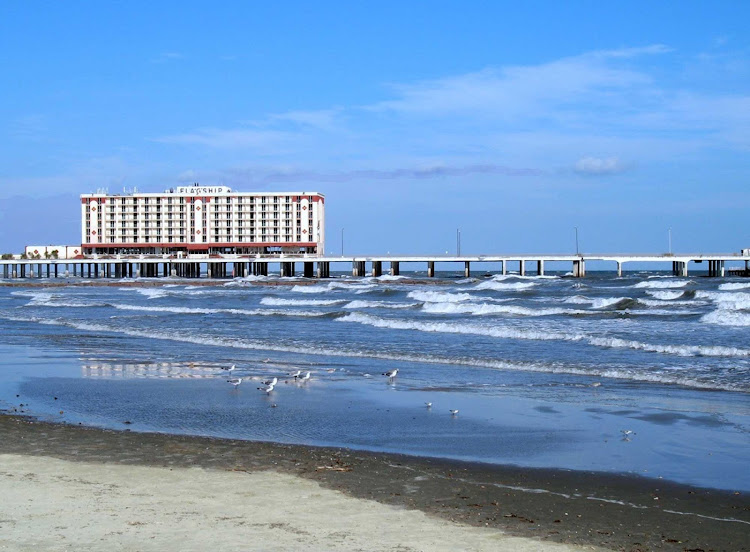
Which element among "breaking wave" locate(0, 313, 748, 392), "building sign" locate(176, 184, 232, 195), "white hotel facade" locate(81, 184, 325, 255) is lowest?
"breaking wave" locate(0, 313, 748, 392)

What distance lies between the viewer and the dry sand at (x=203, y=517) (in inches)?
203

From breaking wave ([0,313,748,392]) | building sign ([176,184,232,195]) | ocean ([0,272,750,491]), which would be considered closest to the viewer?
ocean ([0,272,750,491])

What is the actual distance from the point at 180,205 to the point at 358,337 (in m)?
94.5

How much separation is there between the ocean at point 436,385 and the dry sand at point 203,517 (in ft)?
7.49

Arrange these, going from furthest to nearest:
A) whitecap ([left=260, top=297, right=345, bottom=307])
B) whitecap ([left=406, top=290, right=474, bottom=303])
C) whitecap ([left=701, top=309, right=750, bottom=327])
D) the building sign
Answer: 1. the building sign
2. whitecap ([left=406, top=290, right=474, bottom=303])
3. whitecap ([left=260, top=297, right=345, bottom=307])
4. whitecap ([left=701, top=309, right=750, bottom=327])

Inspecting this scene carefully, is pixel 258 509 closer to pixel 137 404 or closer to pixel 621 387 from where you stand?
pixel 137 404

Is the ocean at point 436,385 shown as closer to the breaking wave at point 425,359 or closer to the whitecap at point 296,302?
the breaking wave at point 425,359

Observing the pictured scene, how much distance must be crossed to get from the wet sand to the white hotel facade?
102 metres

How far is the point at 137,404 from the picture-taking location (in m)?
11.7

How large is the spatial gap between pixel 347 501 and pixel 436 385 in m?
7.59

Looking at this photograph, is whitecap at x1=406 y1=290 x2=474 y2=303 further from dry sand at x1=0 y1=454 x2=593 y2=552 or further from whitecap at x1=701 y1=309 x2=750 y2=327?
dry sand at x1=0 y1=454 x2=593 y2=552

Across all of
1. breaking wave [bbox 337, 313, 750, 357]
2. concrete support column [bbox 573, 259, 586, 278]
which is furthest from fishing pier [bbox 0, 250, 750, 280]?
breaking wave [bbox 337, 313, 750, 357]

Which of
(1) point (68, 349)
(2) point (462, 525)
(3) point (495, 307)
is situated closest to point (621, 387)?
(2) point (462, 525)

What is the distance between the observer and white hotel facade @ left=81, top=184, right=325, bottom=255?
363 feet
